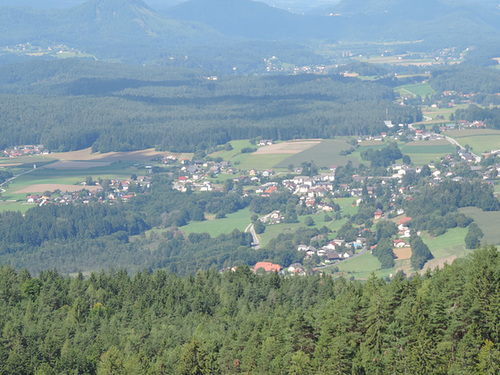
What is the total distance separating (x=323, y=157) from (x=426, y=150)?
18062mm

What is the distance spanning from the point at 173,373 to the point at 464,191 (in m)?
81.6

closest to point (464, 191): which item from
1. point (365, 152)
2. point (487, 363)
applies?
point (365, 152)

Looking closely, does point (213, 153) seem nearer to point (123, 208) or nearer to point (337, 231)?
point (123, 208)

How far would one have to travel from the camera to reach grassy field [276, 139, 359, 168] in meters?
167

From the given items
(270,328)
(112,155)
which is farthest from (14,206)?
(270,328)

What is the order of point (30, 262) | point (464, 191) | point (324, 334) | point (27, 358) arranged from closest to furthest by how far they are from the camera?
point (324, 334)
point (27, 358)
point (30, 262)
point (464, 191)

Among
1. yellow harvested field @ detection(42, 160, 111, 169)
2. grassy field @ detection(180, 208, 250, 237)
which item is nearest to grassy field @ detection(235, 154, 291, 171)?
yellow harvested field @ detection(42, 160, 111, 169)

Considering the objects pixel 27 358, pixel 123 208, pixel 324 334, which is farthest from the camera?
pixel 123 208

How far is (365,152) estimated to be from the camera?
17175cm

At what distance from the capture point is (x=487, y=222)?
366 ft

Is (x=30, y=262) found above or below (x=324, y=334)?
below

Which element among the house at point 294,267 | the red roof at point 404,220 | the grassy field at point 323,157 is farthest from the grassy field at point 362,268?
the grassy field at point 323,157

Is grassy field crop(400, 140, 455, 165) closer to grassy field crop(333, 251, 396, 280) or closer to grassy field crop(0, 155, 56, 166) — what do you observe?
grassy field crop(333, 251, 396, 280)

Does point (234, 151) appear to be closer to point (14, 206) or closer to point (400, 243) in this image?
point (14, 206)
